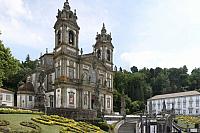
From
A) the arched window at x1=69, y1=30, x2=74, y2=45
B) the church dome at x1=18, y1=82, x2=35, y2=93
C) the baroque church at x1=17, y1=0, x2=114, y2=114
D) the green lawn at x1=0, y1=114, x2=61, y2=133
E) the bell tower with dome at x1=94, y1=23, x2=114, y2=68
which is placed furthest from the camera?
the bell tower with dome at x1=94, y1=23, x2=114, y2=68

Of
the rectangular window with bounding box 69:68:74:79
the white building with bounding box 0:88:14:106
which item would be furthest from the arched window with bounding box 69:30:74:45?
the white building with bounding box 0:88:14:106

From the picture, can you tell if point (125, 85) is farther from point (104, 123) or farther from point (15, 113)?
point (15, 113)

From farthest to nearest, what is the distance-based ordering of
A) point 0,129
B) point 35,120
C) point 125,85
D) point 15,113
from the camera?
point 125,85 < point 15,113 < point 35,120 < point 0,129

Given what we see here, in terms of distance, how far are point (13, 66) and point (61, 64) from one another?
19.2 m

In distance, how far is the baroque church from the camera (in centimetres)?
6188

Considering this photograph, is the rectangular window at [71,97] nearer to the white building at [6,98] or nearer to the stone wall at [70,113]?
the stone wall at [70,113]

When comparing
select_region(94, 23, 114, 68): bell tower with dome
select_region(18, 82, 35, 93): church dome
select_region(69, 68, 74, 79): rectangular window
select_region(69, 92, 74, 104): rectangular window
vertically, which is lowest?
select_region(69, 92, 74, 104): rectangular window

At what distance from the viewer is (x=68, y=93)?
62312 millimetres

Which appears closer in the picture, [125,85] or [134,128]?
[134,128]

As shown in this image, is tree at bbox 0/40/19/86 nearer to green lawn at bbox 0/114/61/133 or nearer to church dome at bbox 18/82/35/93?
green lawn at bbox 0/114/61/133

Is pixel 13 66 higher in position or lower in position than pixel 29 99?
higher

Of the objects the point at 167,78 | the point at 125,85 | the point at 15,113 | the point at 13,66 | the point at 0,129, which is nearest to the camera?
the point at 0,129

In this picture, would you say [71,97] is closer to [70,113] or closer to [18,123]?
[70,113]

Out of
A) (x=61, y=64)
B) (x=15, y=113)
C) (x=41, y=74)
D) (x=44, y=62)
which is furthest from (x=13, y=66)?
(x=44, y=62)
